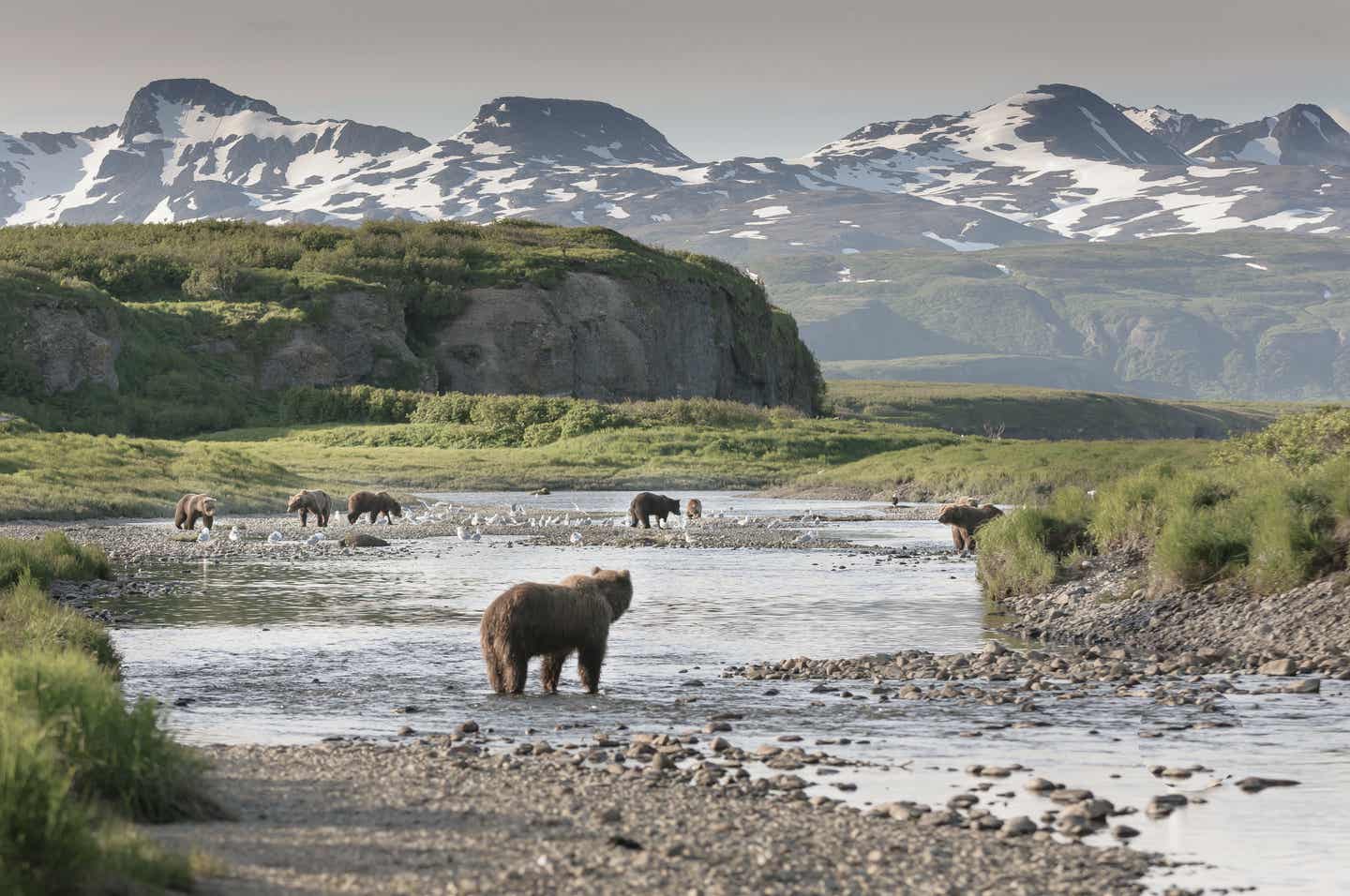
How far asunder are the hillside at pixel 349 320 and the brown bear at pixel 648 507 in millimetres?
40024

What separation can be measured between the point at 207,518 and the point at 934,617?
2228cm

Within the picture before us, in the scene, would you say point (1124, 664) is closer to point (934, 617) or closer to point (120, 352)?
point (934, 617)

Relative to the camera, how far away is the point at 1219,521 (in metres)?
21.5

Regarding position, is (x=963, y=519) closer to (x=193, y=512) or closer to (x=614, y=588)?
(x=614, y=588)

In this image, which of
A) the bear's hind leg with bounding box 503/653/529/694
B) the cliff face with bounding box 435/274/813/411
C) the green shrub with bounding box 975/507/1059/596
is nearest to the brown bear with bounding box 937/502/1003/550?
the green shrub with bounding box 975/507/1059/596

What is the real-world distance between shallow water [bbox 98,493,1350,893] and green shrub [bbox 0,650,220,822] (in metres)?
3.56

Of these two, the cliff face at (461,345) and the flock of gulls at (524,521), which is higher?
the cliff face at (461,345)

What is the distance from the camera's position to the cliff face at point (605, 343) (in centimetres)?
9969

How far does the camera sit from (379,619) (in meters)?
22.4

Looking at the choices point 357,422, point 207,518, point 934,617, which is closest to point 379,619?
point 934,617

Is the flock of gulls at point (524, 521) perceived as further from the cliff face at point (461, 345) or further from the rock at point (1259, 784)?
the cliff face at point (461, 345)

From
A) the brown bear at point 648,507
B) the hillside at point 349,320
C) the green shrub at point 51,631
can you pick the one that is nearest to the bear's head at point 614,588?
the green shrub at point 51,631

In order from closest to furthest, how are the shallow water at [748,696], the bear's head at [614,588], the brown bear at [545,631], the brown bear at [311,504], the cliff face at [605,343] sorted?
1. the shallow water at [748,696]
2. the brown bear at [545,631]
3. the bear's head at [614,588]
4. the brown bear at [311,504]
5. the cliff face at [605,343]

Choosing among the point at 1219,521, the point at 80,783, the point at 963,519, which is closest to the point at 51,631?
the point at 80,783
